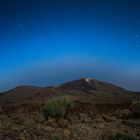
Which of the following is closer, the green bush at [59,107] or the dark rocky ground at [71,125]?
the dark rocky ground at [71,125]

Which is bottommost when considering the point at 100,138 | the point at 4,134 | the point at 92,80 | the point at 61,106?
the point at 100,138

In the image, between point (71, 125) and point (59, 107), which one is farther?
point (59, 107)

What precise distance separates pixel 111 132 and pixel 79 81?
24.1 metres

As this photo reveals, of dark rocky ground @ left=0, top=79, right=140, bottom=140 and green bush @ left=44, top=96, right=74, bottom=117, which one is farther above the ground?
green bush @ left=44, top=96, right=74, bottom=117

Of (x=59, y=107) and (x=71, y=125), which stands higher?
(x=59, y=107)

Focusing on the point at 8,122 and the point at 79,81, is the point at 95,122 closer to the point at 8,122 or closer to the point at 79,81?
the point at 8,122

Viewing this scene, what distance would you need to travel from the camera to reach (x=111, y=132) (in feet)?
32.1

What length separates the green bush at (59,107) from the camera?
11.1m

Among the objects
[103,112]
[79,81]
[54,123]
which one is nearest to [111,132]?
[54,123]

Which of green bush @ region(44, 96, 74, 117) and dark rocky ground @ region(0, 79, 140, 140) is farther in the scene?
green bush @ region(44, 96, 74, 117)

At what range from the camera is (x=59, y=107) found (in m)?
11.2

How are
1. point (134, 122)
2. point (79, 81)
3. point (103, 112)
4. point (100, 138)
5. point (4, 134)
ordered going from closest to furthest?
1. point (4, 134)
2. point (100, 138)
3. point (134, 122)
4. point (103, 112)
5. point (79, 81)

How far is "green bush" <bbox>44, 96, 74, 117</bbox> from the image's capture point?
1109 cm

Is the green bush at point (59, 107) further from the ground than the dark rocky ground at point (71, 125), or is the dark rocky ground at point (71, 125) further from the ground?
the green bush at point (59, 107)
